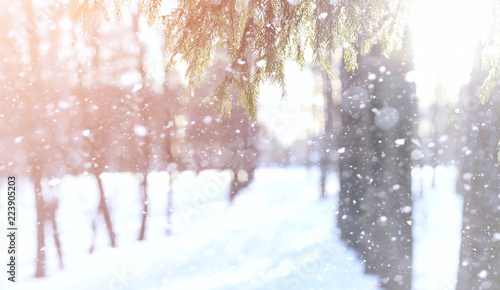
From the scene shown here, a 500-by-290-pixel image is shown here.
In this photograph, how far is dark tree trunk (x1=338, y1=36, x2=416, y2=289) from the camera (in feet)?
18.9

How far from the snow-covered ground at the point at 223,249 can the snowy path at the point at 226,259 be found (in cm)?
2

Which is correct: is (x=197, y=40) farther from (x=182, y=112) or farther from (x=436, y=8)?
(x=182, y=112)

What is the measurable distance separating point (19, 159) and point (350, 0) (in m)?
15.8

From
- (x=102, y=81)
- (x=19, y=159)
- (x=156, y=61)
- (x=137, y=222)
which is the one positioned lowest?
(x=137, y=222)

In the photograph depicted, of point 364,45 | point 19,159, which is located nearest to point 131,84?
point 19,159

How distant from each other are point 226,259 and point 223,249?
0.80m

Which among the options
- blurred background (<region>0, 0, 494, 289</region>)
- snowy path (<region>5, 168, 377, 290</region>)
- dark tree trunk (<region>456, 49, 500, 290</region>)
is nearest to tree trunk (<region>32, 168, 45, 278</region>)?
blurred background (<region>0, 0, 494, 289</region>)

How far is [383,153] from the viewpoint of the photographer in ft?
19.5

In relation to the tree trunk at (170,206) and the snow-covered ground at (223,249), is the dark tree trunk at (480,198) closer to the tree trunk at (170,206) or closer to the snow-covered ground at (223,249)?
the snow-covered ground at (223,249)

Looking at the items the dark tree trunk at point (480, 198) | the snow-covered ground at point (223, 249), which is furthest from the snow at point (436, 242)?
the dark tree trunk at point (480, 198)

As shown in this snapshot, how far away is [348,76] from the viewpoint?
21.8 feet

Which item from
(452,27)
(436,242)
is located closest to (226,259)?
(436,242)

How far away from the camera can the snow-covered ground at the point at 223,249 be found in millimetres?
6453

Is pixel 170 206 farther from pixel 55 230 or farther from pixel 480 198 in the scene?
pixel 480 198
